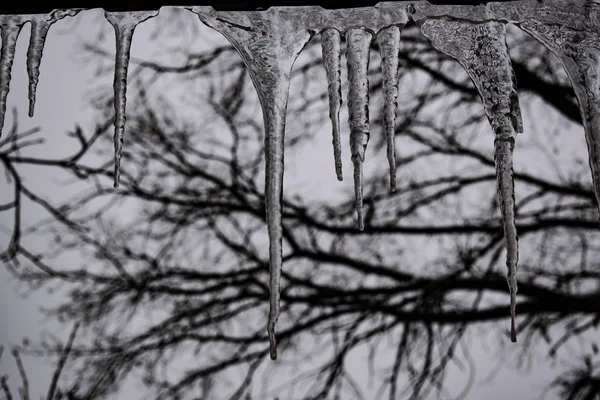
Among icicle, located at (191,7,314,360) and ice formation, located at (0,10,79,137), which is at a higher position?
ice formation, located at (0,10,79,137)

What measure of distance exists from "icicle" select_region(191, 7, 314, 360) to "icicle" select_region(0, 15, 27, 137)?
0.22m

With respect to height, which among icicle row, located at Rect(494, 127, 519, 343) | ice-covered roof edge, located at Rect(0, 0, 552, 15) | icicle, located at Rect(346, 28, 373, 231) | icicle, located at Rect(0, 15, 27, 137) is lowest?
icicle row, located at Rect(494, 127, 519, 343)

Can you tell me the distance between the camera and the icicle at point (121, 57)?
0.63m

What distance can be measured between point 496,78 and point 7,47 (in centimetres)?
66

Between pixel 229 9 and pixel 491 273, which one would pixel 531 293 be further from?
pixel 229 9

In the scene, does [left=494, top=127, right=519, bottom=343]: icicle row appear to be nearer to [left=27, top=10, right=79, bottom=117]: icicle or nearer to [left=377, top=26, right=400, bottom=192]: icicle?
[left=377, top=26, right=400, bottom=192]: icicle

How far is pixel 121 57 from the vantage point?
74cm

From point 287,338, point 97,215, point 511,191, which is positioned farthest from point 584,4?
point 97,215

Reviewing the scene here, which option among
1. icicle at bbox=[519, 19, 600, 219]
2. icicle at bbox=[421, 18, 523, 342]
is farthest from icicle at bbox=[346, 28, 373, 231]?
icicle at bbox=[519, 19, 600, 219]

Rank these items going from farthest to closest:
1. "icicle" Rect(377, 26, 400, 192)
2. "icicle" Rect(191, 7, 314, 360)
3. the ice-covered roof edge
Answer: "icicle" Rect(377, 26, 400, 192), "icicle" Rect(191, 7, 314, 360), the ice-covered roof edge

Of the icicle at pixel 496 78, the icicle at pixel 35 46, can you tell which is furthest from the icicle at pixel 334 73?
the icicle at pixel 35 46

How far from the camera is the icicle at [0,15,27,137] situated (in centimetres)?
58

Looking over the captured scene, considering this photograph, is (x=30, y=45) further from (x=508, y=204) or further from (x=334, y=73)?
(x=508, y=204)

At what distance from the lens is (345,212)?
11.2 feet
